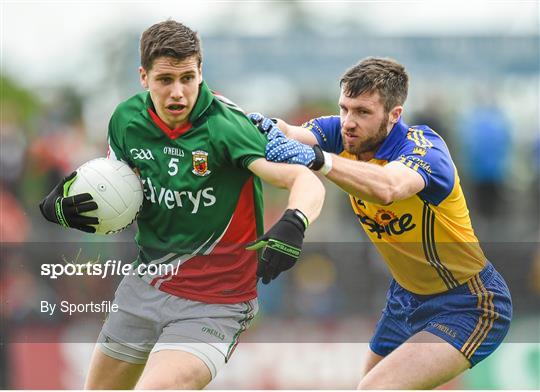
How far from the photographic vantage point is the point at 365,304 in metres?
10.3

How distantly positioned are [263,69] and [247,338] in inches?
211

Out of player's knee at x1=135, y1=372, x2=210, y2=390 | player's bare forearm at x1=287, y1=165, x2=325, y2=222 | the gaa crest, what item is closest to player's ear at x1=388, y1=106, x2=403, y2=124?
player's bare forearm at x1=287, y1=165, x2=325, y2=222

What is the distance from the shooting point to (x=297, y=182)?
5.57 meters

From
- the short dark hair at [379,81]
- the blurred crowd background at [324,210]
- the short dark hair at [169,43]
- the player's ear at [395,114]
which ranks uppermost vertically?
the short dark hair at [169,43]

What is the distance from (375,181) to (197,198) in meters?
1.01

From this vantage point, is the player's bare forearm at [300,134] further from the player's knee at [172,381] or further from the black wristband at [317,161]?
the player's knee at [172,381]

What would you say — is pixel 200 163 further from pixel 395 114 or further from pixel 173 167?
pixel 395 114

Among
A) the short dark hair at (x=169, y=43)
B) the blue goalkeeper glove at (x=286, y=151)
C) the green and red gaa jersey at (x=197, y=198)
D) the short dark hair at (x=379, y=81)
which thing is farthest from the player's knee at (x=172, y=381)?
the short dark hair at (x=379, y=81)

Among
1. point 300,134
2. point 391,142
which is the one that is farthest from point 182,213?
point 391,142

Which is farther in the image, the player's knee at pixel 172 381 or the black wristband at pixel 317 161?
the black wristband at pixel 317 161

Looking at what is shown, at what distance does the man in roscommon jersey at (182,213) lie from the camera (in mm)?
5836

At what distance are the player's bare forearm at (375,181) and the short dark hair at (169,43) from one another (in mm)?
1006

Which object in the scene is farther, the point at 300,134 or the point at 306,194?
the point at 300,134

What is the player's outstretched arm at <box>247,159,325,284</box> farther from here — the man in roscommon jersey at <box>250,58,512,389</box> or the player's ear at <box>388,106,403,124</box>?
the player's ear at <box>388,106,403,124</box>
